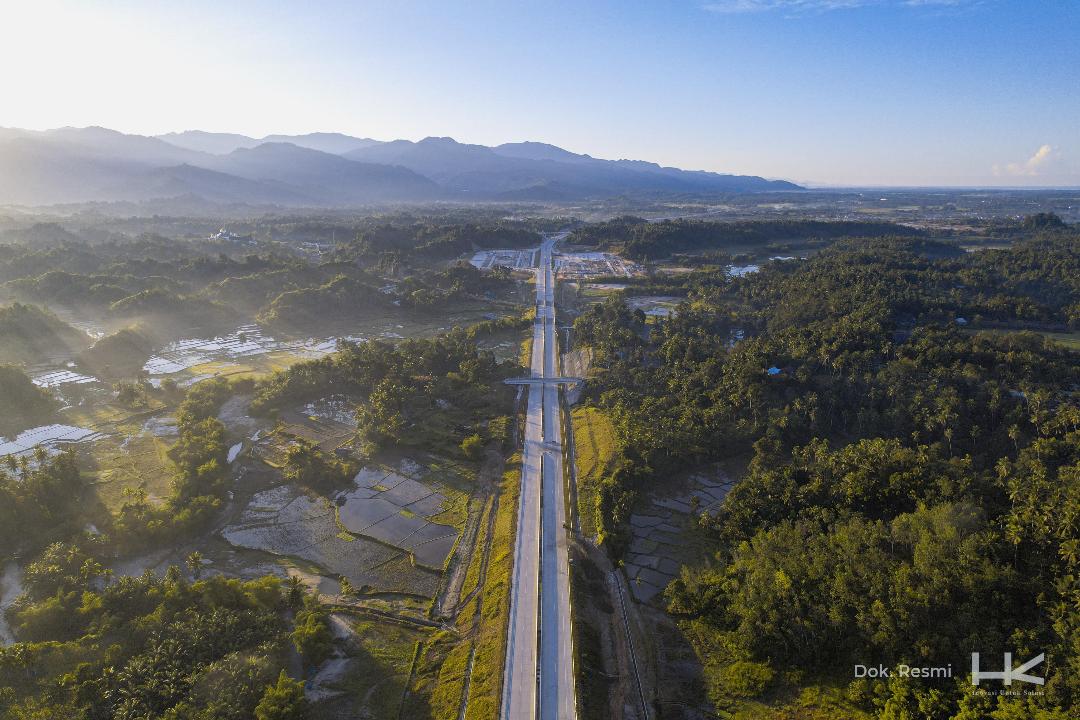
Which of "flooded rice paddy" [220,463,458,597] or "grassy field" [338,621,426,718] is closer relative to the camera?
"grassy field" [338,621,426,718]

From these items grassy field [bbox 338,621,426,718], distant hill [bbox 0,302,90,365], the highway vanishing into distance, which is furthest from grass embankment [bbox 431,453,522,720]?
distant hill [bbox 0,302,90,365]

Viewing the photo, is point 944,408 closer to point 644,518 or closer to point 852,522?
point 852,522

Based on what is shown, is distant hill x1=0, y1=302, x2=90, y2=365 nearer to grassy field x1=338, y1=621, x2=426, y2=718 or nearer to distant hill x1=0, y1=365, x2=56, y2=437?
distant hill x1=0, y1=365, x2=56, y2=437

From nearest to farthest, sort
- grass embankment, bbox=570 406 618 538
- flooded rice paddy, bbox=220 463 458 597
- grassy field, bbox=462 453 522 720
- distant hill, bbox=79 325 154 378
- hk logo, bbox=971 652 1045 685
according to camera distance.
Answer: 1. hk logo, bbox=971 652 1045 685
2. grassy field, bbox=462 453 522 720
3. flooded rice paddy, bbox=220 463 458 597
4. grass embankment, bbox=570 406 618 538
5. distant hill, bbox=79 325 154 378

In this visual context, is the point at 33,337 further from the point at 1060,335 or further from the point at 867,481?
the point at 1060,335

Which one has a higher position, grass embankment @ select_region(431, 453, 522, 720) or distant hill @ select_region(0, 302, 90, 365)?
distant hill @ select_region(0, 302, 90, 365)

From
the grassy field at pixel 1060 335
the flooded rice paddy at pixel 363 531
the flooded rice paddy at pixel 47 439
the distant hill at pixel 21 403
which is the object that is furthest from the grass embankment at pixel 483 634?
the grassy field at pixel 1060 335

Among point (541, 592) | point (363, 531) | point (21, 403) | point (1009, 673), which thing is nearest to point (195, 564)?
point (363, 531)
